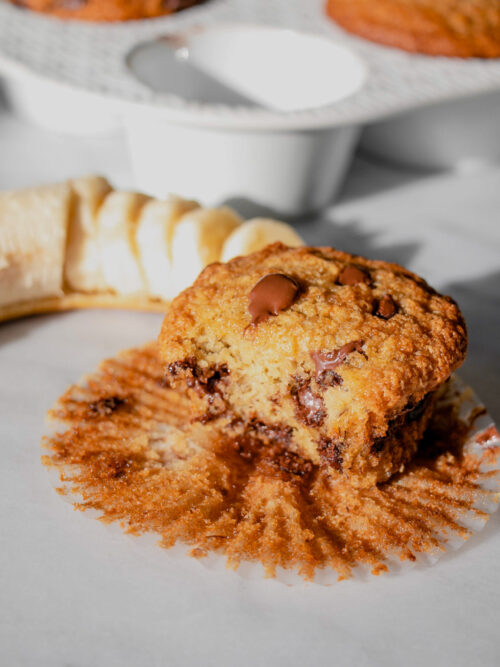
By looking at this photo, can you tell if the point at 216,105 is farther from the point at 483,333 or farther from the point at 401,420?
the point at 401,420

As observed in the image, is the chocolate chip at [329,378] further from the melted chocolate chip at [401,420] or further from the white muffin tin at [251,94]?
the white muffin tin at [251,94]

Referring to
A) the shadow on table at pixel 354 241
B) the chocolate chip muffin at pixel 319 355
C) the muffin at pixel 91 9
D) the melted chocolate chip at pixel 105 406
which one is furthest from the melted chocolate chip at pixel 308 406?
the muffin at pixel 91 9

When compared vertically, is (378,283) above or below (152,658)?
above

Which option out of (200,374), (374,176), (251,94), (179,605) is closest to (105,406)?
(200,374)

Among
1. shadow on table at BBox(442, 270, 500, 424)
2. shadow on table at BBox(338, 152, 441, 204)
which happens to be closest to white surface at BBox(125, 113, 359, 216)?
shadow on table at BBox(338, 152, 441, 204)

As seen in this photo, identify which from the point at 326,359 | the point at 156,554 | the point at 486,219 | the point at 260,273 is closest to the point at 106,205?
the point at 260,273

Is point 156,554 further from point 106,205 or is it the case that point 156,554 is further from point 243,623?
point 106,205
